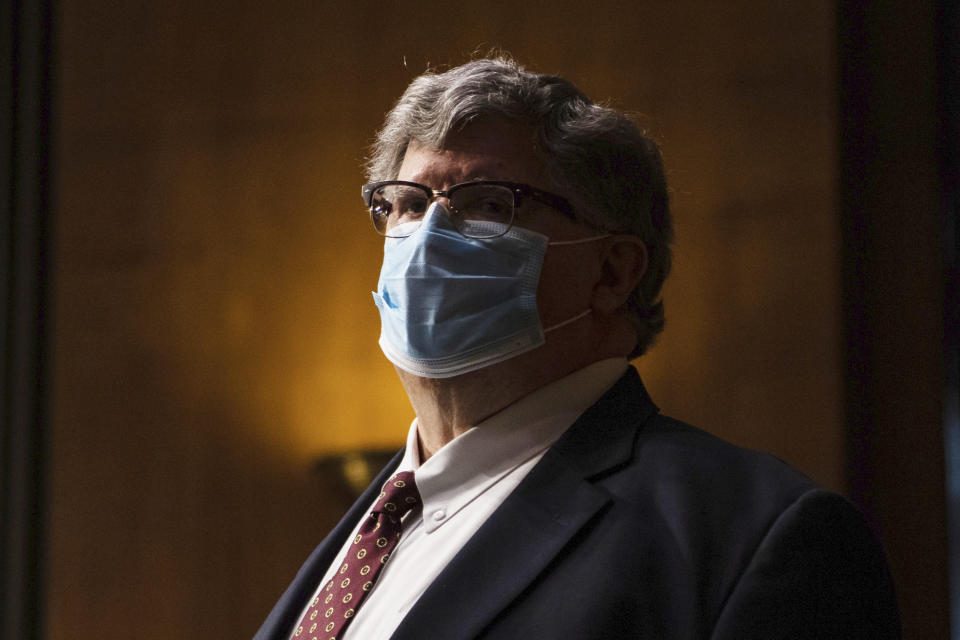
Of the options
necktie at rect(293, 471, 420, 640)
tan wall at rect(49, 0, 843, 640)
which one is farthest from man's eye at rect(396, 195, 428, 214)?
tan wall at rect(49, 0, 843, 640)

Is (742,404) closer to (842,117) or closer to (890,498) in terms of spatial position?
(890,498)

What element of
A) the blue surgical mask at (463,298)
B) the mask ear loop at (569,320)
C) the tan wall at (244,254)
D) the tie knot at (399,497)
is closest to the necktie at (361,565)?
the tie knot at (399,497)

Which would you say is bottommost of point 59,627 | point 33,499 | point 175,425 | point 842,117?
point 59,627

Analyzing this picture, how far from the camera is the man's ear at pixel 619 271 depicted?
158cm

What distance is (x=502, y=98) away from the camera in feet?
5.11

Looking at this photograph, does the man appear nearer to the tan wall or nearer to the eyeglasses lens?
the eyeglasses lens

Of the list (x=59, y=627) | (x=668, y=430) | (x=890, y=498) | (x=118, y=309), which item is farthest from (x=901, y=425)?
(x=59, y=627)

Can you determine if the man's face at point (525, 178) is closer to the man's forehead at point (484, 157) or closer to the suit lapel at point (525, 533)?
the man's forehead at point (484, 157)

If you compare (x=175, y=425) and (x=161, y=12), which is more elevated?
(x=161, y=12)

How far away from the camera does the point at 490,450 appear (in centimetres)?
142

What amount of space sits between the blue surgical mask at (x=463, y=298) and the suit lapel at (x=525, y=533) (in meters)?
0.18

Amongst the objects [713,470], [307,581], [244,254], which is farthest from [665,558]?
[244,254]

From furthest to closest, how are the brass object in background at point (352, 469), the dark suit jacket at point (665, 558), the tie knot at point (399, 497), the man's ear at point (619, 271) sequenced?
the brass object in background at point (352, 469) < the man's ear at point (619, 271) < the tie knot at point (399, 497) < the dark suit jacket at point (665, 558)

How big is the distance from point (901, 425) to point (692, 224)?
90 cm
